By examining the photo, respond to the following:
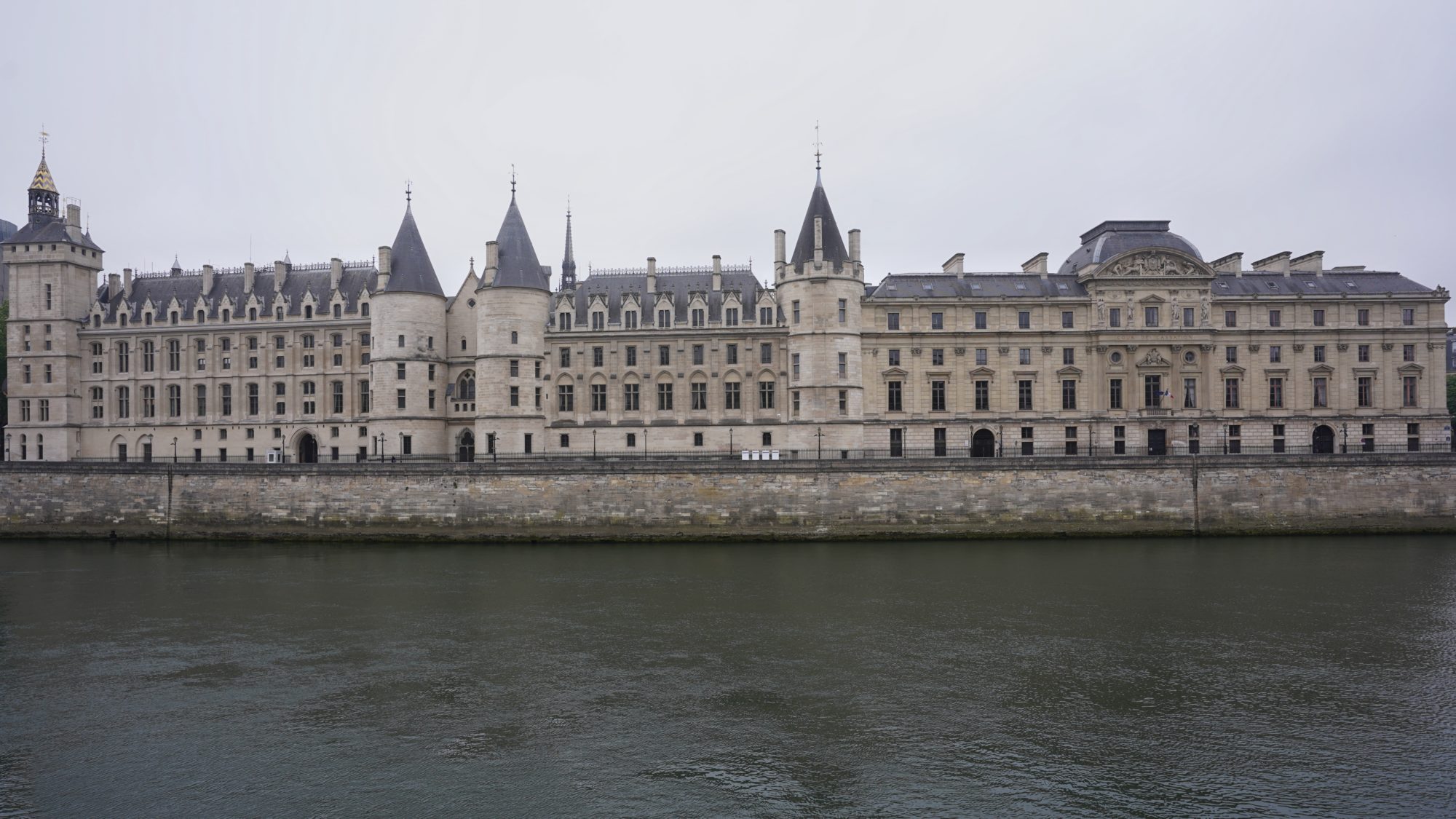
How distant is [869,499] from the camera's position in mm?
39188

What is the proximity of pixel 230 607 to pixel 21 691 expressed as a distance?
7.58m

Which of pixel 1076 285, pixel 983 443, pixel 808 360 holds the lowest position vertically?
pixel 983 443

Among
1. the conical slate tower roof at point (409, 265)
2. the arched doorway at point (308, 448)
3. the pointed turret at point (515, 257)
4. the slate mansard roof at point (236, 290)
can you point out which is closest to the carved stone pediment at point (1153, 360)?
the pointed turret at point (515, 257)

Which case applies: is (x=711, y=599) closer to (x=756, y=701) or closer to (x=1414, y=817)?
(x=756, y=701)

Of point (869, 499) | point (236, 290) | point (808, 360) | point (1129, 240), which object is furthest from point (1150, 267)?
point (236, 290)

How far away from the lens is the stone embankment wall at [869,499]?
39.0 m

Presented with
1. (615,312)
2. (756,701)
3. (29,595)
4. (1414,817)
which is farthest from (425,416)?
(1414,817)

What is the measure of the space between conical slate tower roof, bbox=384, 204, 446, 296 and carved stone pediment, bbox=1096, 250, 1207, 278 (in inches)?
1488

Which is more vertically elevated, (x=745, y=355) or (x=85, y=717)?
(x=745, y=355)

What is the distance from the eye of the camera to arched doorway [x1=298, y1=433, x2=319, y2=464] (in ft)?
184

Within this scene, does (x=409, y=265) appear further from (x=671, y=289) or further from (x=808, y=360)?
(x=808, y=360)

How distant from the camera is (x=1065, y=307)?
5162 centimetres

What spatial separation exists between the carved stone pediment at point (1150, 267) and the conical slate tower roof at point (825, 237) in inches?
602

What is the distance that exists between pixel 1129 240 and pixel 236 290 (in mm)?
55702
